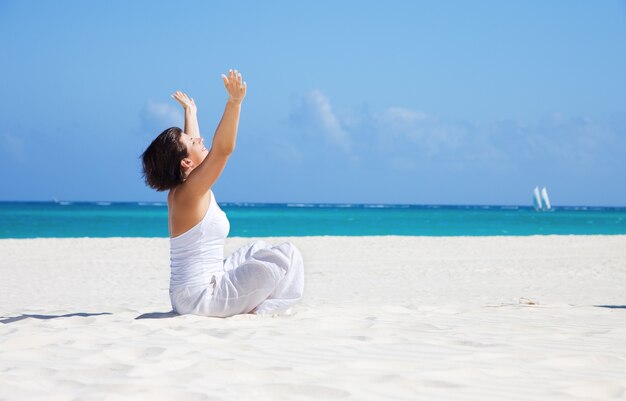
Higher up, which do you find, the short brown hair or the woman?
the short brown hair

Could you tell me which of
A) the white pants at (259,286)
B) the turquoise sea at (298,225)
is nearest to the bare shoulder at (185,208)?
the white pants at (259,286)

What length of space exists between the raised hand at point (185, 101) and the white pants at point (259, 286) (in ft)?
4.42

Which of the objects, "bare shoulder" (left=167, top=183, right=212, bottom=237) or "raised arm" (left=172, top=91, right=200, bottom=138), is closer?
"bare shoulder" (left=167, top=183, right=212, bottom=237)

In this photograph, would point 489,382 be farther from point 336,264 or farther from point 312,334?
point 336,264

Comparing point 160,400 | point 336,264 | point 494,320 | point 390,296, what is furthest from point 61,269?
point 160,400

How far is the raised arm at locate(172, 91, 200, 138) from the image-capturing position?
563 centimetres

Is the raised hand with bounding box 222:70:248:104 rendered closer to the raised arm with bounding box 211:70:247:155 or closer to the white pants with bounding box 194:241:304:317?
the raised arm with bounding box 211:70:247:155

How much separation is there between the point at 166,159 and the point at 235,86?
78 cm

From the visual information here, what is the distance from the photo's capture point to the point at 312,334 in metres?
4.26

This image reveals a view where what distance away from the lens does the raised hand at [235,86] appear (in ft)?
14.5

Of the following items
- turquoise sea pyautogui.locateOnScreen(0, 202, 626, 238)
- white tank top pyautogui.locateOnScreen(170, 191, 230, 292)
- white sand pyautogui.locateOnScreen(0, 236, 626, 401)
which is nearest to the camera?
white sand pyautogui.locateOnScreen(0, 236, 626, 401)

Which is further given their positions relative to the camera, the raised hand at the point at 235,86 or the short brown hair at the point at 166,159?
the short brown hair at the point at 166,159

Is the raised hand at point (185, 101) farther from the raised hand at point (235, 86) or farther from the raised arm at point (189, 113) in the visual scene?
the raised hand at point (235, 86)

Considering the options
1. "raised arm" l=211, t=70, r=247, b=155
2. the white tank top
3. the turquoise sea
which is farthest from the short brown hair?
the turquoise sea
